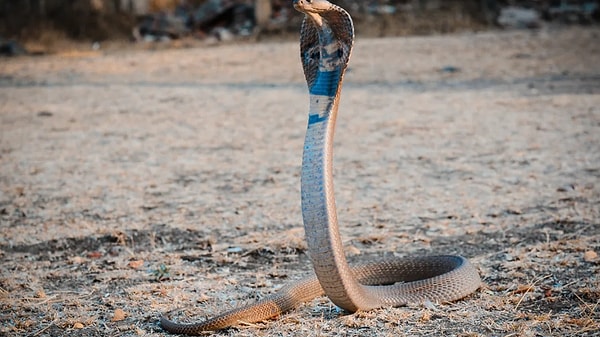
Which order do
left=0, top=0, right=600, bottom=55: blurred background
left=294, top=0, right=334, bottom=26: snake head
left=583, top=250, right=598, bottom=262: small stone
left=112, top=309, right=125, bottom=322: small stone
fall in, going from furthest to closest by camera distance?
left=0, top=0, right=600, bottom=55: blurred background → left=583, top=250, right=598, bottom=262: small stone → left=112, top=309, right=125, bottom=322: small stone → left=294, top=0, right=334, bottom=26: snake head

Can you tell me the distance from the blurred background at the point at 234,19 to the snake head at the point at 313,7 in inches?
496

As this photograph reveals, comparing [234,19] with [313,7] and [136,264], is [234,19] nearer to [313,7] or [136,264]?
[136,264]

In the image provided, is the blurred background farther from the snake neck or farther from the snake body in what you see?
the snake neck

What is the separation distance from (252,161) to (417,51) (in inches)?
273

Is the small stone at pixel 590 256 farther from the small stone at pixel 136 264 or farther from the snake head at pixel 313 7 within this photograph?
the small stone at pixel 136 264

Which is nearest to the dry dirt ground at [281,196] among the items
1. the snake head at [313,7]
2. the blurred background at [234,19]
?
the snake head at [313,7]

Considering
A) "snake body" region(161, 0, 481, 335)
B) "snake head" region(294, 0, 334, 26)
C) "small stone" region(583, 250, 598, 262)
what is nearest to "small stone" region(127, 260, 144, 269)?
"snake body" region(161, 0, 481, 335)

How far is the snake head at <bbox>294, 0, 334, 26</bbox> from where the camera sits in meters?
2.71

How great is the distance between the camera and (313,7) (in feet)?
9.07

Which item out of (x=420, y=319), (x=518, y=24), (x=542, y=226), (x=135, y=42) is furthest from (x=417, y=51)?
(x=420, y=319)

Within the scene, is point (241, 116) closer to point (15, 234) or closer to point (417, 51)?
point (15, 234)

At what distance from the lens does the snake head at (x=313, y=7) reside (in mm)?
2711

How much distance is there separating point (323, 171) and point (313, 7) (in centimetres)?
58

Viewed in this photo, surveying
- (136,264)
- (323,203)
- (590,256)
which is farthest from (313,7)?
(590,256)
